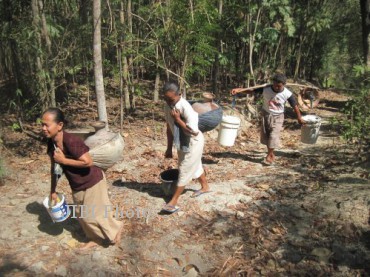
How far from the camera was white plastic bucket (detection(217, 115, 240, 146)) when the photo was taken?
5.47m

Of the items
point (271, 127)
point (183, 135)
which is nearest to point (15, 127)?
point (183, 135)

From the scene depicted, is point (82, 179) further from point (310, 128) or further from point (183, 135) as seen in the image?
point (310, 128)

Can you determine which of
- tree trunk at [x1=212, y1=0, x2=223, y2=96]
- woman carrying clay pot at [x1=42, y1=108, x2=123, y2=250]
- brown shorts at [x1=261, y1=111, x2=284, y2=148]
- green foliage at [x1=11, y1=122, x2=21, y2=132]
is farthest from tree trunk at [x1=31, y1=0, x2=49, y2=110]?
tree trunk at [x1=212, y1=0, x2=223, y2=96]

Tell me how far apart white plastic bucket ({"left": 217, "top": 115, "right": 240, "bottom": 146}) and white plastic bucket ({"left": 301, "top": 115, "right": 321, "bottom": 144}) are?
112cm

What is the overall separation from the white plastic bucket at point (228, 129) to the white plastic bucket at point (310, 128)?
1123 mm

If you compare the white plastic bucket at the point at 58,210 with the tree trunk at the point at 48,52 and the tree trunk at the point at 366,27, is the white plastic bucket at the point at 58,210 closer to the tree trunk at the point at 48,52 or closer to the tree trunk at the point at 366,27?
the tree trunk at the point at 48,52

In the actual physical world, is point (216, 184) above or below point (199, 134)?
below

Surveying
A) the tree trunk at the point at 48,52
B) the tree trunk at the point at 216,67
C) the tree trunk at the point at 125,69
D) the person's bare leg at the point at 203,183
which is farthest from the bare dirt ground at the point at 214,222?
the tree trunk at the point at 216,67

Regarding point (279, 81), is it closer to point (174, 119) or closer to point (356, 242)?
point (174, 119)

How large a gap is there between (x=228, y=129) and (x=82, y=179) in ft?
9.24

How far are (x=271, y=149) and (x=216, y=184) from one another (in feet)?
4.34

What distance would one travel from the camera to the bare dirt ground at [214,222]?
3.46m

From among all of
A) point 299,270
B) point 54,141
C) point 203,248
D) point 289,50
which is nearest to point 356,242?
point 299,270

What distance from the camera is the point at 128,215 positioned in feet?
13.9
